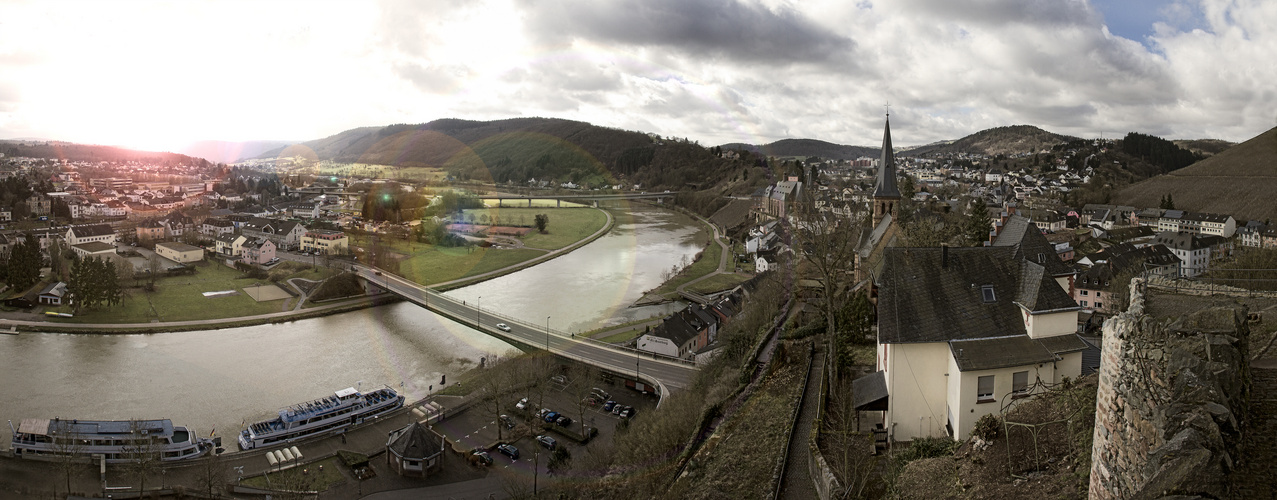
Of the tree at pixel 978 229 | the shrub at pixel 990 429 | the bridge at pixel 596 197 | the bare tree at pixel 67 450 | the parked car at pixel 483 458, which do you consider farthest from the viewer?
the bridge at pixel 596 197

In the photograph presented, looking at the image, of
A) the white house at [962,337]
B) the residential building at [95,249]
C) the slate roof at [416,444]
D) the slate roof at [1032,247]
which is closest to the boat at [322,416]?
the slate roof at [416,444]

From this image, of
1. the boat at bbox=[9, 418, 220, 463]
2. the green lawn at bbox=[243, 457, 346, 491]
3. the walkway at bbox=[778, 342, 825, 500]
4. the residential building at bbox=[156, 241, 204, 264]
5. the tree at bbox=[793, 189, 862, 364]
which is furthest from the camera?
the residential building at bbox=[156, 241, 204, 264]

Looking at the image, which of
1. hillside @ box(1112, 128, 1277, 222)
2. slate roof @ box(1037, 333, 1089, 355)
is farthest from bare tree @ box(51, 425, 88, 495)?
hillside @ box(1112, 128, 1277, 222)

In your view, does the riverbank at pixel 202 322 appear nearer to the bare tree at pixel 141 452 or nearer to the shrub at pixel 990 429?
the bare tree at pixel 141 452

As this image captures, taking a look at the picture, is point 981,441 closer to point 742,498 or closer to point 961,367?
point 961,367

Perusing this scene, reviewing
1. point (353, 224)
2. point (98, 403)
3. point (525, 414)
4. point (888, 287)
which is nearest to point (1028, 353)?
point (888, 287)

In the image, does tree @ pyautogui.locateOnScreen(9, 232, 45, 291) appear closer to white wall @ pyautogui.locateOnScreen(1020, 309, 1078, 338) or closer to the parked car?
the parked car
